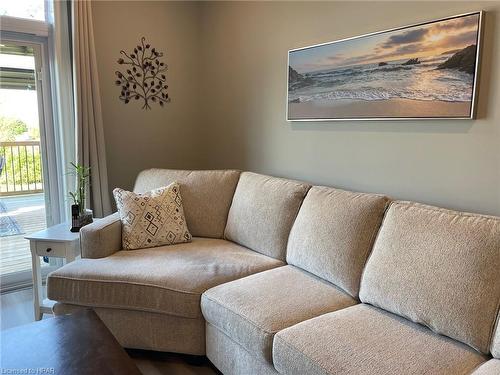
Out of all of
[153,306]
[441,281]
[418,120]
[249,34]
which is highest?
[249,34]

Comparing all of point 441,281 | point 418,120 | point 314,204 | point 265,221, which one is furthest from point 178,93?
point 441,281

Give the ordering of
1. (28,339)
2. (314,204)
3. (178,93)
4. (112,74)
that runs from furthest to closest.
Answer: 1. (178,93)
2. (112,74)
3. (314,204)
4. (28,339)

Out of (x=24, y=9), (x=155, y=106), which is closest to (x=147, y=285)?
(x=155, y=106)

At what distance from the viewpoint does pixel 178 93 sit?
3.46 meters

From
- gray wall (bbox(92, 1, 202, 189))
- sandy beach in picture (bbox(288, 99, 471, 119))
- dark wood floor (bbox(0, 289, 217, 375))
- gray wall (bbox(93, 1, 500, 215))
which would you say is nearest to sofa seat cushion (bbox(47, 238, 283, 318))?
dark wood floor (bbox(0, 289, 217, 375))

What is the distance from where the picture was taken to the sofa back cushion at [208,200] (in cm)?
268

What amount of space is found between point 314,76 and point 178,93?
1455mm

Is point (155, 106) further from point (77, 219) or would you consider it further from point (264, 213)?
point (264, 213)

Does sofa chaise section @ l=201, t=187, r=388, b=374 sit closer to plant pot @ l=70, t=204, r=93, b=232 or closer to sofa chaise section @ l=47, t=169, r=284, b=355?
sofa chaise section @ l=47, t=169, r=284, b=355

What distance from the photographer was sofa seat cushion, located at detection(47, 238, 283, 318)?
1.91m

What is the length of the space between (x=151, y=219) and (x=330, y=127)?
4.30 feet

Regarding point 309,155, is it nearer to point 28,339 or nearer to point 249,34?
point 249,34

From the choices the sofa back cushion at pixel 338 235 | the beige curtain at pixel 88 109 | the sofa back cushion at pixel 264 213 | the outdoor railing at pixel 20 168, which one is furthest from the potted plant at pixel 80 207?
the sofa back cushion at pixel 338 235

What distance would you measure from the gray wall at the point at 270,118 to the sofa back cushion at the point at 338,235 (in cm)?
34
